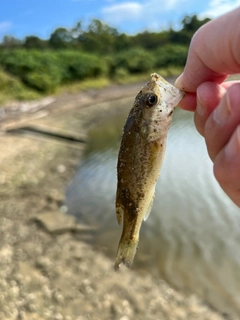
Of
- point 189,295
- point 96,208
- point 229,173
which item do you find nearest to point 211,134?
point 229,173

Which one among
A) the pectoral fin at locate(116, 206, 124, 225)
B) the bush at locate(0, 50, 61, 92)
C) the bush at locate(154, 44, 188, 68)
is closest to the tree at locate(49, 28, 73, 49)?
the bush at locate(154, 44, 188, 68)

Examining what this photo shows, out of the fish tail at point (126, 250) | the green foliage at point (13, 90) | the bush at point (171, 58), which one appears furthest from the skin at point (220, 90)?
the bush at point (171, 58)

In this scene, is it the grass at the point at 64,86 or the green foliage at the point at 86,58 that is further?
the green foliage at the point at 86,58

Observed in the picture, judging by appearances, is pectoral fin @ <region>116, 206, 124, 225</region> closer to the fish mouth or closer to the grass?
the fish mouth

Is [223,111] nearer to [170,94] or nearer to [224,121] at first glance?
[224,121]

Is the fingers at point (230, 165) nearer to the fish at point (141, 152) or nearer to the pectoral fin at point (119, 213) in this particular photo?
the fish at point (141, 152)

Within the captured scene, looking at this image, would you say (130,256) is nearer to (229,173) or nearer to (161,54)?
(229,173)
